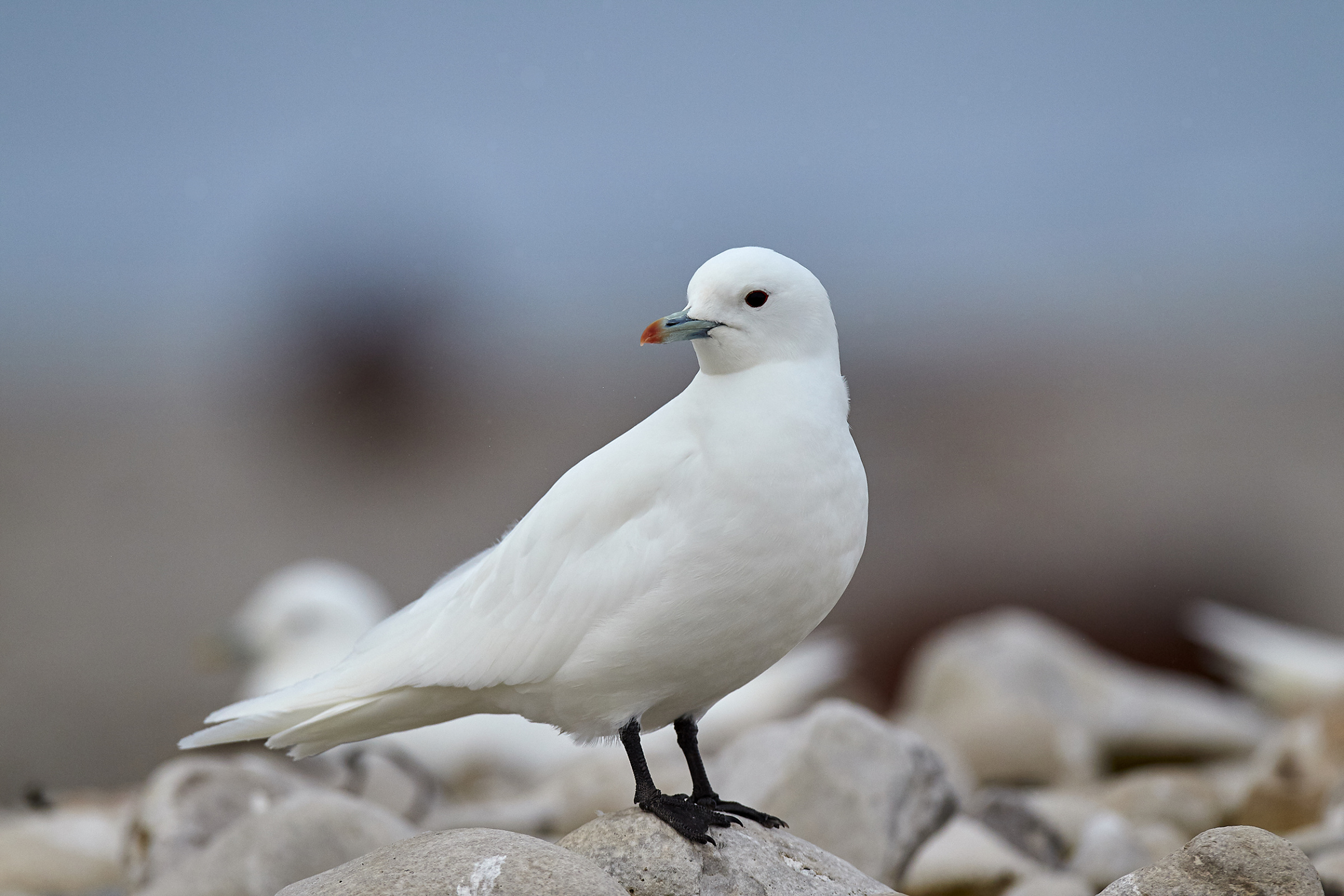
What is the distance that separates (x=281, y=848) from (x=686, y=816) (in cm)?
173

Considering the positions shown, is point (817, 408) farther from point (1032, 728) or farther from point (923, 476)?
point (923, 476)

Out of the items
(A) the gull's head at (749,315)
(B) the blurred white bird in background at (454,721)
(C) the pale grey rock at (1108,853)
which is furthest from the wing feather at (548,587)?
(B) the blurred white bird in background at (454,721)

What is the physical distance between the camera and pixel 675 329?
3.84m

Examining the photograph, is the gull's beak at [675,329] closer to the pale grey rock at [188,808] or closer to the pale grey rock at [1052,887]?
the pale grey rock at [1052,887]

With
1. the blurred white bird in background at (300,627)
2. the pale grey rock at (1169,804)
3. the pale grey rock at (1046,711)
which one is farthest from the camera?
the blurred white bird in background at (300,627)

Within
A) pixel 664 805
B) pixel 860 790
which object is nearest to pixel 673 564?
pixel 664 805

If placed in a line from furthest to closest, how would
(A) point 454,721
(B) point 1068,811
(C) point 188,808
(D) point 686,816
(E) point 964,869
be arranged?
(A) point 454,721 < (B) point 1068,811 < (C) point 188,808 < (E) point 964,869 < (D) point 686,816

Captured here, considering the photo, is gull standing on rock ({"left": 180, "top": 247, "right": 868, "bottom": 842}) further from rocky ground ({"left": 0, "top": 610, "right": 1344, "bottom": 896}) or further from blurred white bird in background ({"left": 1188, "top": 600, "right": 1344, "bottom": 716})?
blurred white bird in background ({"left": 1188, "top": 600, "right": 1344, "bottom": 716})

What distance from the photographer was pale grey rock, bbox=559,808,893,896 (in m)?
3.92

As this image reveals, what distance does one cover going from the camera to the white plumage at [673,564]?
383 cm

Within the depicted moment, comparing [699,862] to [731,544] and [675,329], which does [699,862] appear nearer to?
[731,544]

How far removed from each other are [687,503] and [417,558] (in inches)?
537

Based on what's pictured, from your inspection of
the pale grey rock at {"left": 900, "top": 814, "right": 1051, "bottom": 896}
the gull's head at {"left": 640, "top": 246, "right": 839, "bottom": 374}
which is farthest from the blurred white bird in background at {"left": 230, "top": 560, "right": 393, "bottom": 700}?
the gull's head at {"left": 640, "top": 246, "right": 839, "bottom": 374}

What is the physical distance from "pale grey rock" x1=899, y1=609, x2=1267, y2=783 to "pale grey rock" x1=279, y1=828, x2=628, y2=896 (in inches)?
214
